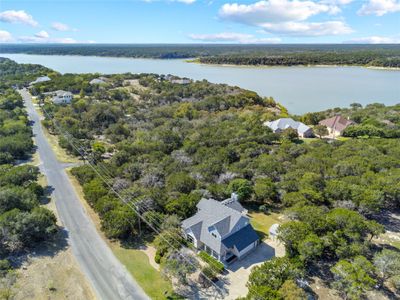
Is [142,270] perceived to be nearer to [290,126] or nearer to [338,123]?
[290,126]

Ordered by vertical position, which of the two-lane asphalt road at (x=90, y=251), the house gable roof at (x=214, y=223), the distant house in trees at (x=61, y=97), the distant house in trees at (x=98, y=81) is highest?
the distant house in trees at (x=98, y=81)

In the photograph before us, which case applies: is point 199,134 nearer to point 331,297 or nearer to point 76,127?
point 76,127

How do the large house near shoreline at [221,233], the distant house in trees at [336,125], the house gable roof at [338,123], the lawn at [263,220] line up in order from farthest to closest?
the house gable roof at [338,123] < the distant house in trees at [336,125] < the lawn at [263,220] < the large house near shoreline at [221,233]

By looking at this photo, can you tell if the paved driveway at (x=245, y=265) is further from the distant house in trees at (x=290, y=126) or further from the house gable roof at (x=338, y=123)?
the house gable roof at (x=338, y=123)

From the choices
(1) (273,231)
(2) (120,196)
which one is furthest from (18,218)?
(1) (273,231)

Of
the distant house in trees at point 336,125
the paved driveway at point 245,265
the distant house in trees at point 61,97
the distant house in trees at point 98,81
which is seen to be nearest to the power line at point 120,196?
the paved driveway at point 245,265
